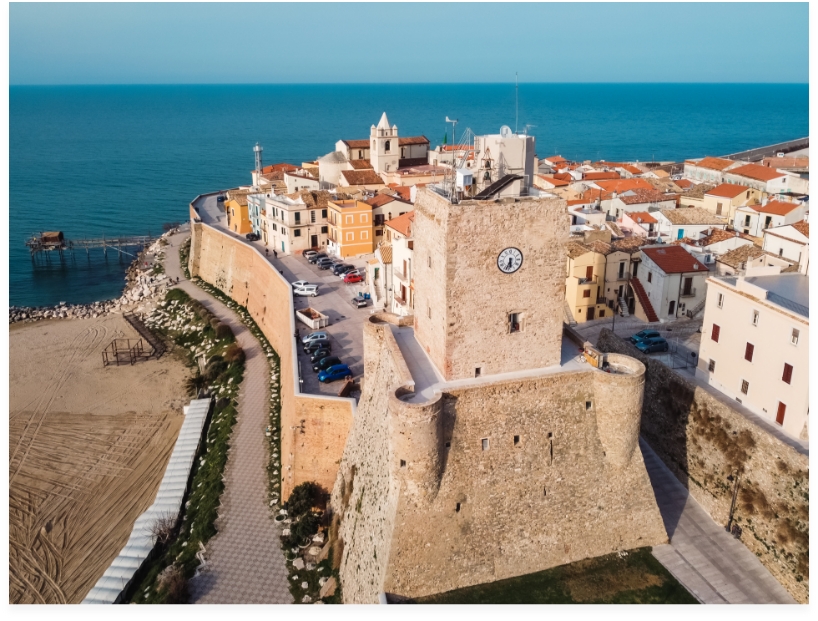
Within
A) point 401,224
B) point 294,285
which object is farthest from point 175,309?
point 401,224

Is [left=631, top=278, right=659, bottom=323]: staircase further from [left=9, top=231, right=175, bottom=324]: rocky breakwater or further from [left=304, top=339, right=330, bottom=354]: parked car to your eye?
[left=9, top=231, right=175, bottom=324]: rocky breakwater

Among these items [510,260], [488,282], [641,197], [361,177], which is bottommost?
[488,282]

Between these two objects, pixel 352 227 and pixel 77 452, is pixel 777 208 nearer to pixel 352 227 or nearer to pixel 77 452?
pixel 352 227

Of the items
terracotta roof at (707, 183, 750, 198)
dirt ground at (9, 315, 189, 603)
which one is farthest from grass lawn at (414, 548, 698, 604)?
terracotta roof at (707, 183, 750, 198)

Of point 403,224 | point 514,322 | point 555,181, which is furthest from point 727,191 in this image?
point 514,322

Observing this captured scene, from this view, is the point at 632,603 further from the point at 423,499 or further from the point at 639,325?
the point at 639,325

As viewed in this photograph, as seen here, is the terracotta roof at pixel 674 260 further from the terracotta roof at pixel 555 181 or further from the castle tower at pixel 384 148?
the castle tower at pixel 384 148

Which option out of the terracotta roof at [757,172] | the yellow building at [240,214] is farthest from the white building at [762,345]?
the yellow building at [240,214]
